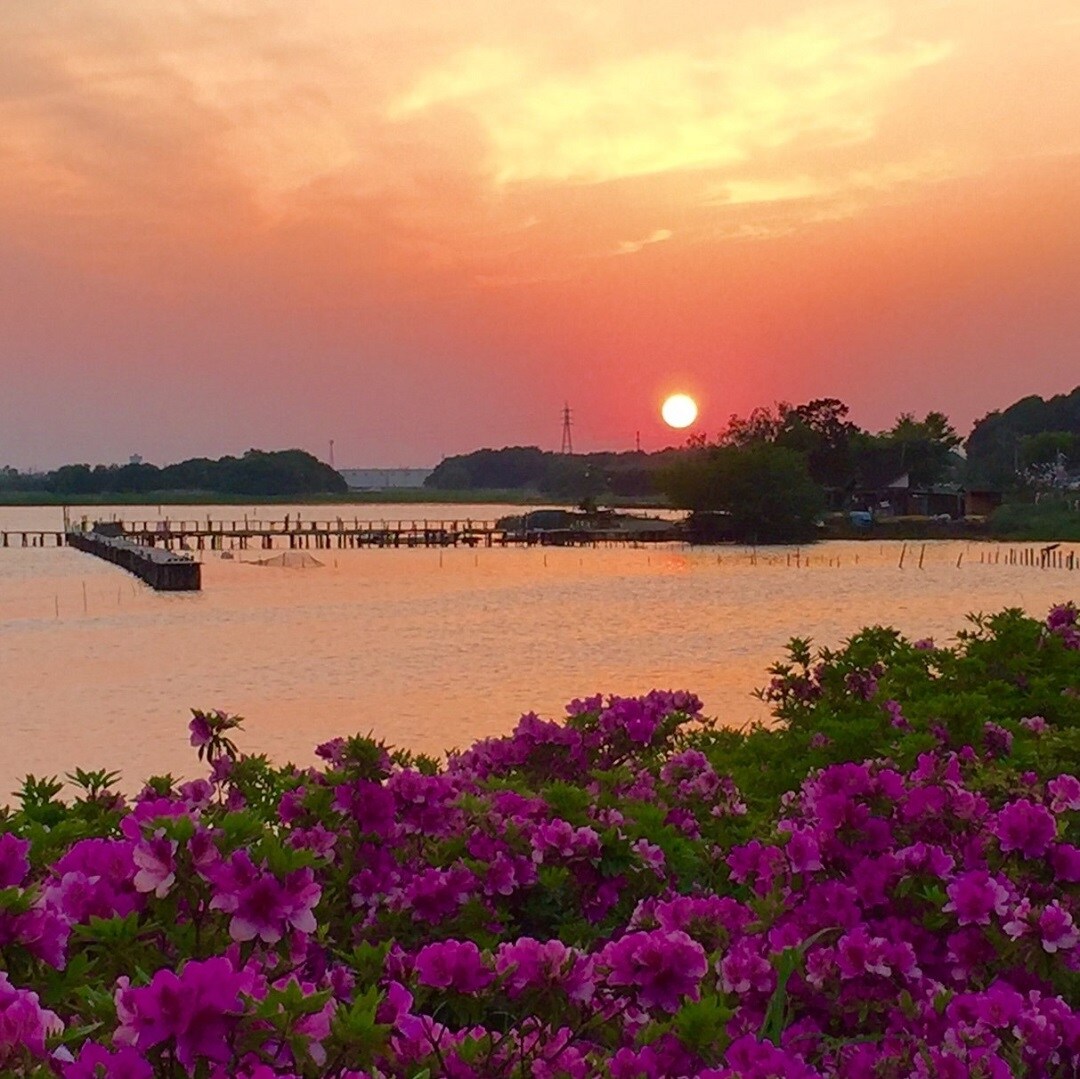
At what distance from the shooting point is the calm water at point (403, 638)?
98.2 feet

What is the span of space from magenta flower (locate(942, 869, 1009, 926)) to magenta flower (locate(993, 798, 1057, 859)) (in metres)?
0.31

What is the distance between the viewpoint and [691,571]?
288 feet

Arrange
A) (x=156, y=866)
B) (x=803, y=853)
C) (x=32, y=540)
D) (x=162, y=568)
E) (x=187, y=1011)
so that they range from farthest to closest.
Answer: (x=32, y=540), (x=162, y=568), (x=803, y=853), (x=156, y=866), (x=187, y=1011)

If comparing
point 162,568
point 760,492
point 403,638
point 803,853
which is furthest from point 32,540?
point 803,853

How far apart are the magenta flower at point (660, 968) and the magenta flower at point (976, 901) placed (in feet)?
2.93

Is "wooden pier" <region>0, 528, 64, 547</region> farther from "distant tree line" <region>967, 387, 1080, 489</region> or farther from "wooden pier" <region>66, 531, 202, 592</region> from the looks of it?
"distant tree line" <region>967, 387, 1080, 489</region>

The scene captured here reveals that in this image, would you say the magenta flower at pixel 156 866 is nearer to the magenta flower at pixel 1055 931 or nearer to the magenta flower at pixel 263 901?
the magenta flower at pixel 263 901

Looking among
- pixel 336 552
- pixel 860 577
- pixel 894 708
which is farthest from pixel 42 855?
pixel 336 552

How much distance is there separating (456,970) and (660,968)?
1.48ft

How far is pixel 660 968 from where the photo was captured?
10.1 feet

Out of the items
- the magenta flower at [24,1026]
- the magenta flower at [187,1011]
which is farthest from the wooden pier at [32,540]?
the magenta flower at [187,1011]

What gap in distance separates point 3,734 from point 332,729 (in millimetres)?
6825

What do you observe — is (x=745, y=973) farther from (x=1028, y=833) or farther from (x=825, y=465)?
(x=825, y=465)

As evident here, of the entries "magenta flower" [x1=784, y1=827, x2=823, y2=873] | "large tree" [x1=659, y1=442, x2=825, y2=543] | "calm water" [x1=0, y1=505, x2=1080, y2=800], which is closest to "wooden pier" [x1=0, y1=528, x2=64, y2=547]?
"calm water" [x1=0, y1=505, x2=1080, y2=800]
